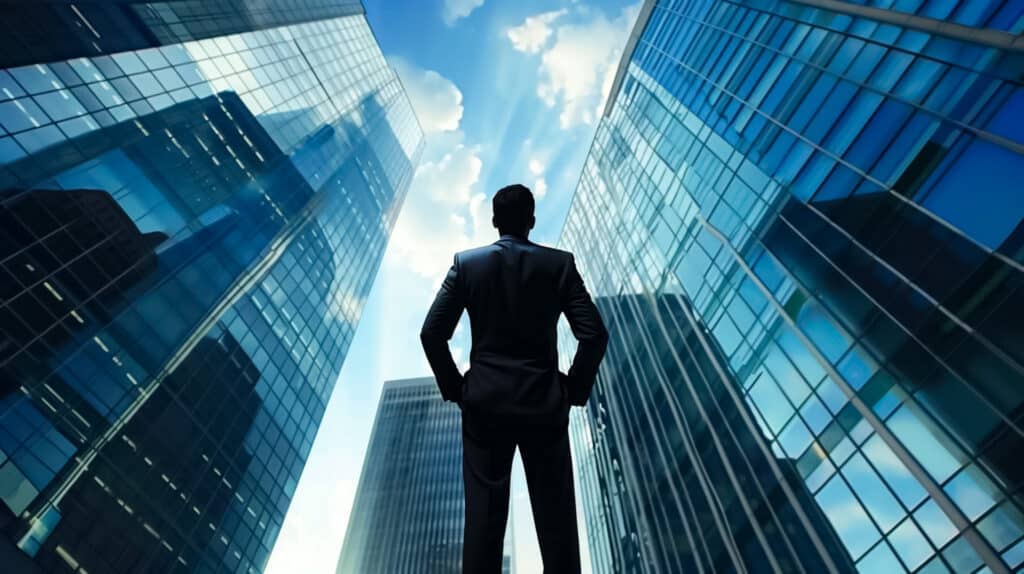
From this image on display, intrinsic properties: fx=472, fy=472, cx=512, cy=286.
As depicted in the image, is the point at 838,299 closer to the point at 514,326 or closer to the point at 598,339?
the point at 598,339

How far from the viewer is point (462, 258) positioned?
3.22 metres

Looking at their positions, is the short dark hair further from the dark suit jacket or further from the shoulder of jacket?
the shoulder of jacket

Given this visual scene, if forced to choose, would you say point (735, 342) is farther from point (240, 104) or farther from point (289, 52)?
point (289, 52)

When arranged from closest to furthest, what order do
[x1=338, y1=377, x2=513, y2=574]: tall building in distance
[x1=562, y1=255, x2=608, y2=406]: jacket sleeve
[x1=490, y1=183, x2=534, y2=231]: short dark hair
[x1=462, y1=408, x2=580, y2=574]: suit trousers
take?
[x1=462, y1=408, x2=580, y2=574]: suit trousers < [x1=562, y1=255, x2=608, y2=406]: jacket sleeve < [x1=490, y1=183, x2=534, y2=231]: short dark hair < [x1=338, y1=377, x2=513, y2=574]: tall building in distance

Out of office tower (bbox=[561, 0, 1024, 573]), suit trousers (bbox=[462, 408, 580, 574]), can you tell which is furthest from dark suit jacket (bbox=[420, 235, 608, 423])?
office tower (bbox=[561, 0, 1024, 573])

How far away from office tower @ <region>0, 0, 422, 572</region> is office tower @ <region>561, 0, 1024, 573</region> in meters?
27.2

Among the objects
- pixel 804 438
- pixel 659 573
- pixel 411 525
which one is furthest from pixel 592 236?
pixel 411 525

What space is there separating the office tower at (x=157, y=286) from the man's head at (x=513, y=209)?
26149 mm

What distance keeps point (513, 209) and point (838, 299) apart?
16.6 meters

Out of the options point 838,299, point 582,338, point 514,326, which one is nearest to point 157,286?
point 514,326

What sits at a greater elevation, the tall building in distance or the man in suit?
the man in suit

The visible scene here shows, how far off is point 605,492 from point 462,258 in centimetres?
4112

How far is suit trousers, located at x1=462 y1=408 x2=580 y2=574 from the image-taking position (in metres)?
2.48

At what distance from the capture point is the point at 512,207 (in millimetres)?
3348
